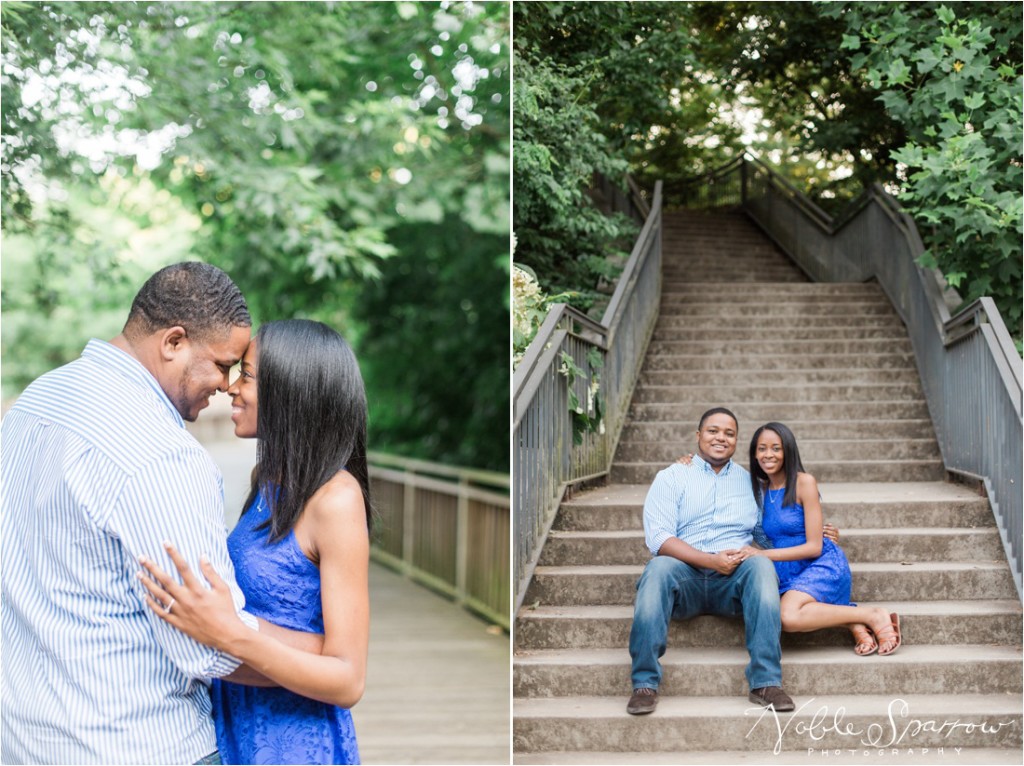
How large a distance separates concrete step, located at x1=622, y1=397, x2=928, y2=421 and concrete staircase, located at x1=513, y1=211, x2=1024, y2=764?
11 mm

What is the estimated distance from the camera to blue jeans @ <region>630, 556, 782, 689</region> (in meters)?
4.05

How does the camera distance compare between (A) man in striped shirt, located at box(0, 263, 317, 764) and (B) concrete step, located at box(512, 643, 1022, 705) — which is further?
(B) concrete step, located at box(512, 643, 1022, 705)

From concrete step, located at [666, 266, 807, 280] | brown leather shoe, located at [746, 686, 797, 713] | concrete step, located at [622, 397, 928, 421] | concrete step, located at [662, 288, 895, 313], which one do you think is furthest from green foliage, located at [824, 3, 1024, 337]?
brown leather shoe, located at [746, 686, 797, 713]

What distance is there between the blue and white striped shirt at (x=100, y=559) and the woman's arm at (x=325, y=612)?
1.5 inches

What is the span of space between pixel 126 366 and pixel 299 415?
1.10ft

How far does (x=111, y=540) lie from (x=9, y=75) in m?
4.23

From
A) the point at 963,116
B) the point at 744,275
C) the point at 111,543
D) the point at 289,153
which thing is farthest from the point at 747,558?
the point at 744,275

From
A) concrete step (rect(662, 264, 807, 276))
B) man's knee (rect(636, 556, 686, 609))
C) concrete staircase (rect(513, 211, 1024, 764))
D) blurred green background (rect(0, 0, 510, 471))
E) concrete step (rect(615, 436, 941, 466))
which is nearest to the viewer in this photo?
concrete staircase (rect(513, 211, 1024, 764))

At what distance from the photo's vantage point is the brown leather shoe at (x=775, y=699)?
3.98 metres

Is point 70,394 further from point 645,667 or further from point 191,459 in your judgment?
point 645,667

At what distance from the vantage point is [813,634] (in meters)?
4.45

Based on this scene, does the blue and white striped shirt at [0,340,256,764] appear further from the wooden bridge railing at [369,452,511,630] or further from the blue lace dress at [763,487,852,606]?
the wooden bridge railing at [369,452,511,630]

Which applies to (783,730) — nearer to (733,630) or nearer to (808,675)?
(808,675)

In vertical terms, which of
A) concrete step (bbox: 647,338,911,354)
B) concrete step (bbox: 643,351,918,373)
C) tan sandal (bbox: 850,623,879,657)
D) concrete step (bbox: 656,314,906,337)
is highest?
concrete step (bbox: 656,314,906,337)
